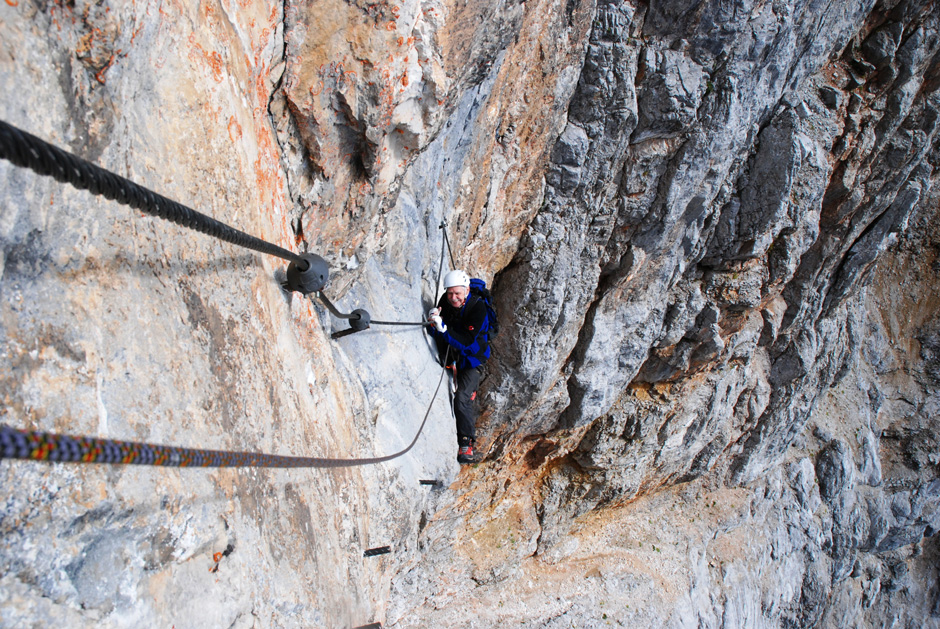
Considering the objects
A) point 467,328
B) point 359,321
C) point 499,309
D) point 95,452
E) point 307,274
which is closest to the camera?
point 95,452

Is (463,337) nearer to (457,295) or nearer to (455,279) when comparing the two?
(457,295)

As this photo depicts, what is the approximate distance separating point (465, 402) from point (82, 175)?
5857mm

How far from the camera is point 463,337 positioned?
6422 millimetres

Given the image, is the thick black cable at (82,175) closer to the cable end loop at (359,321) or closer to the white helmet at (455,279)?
the cable end loop at (359,321)

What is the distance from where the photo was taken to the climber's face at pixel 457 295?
582 centimetres

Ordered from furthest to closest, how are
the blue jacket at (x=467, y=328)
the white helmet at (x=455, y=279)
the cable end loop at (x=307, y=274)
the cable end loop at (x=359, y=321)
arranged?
1. the blue jacket at (x=467, y=328)
2. the white helmet at (x=455, y=279)
3. the cable end loop at (x=359, y=321)
4. the cable end loop at (x=307, y=274)

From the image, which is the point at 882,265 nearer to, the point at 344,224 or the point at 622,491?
the point at 622,491

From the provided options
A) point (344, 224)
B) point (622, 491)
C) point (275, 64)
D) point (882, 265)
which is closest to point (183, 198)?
point (275, 64)

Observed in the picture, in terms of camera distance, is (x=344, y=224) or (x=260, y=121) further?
(x=344, y=224)

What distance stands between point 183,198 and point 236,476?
1.23 meters

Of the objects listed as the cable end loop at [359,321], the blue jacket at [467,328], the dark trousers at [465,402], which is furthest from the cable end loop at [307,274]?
the dark trousers at [465,402]

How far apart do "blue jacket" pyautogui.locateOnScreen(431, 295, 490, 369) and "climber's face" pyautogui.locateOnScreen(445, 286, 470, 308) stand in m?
0.28

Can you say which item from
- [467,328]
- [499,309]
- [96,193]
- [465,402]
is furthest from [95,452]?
[499,309]

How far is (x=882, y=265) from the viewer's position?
1434cm
